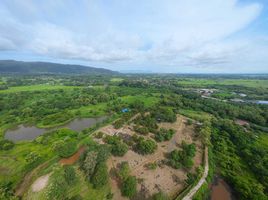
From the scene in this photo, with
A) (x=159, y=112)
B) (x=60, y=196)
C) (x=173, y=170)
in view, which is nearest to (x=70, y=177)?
(x=60, y=196)

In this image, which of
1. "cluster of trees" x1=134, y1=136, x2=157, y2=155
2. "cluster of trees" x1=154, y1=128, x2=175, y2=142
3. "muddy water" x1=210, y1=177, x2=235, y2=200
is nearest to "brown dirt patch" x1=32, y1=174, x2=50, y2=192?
"cluster of trees" x1=134, y1=136, x2=157, y2=155

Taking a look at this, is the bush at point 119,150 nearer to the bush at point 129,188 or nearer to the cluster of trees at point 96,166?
the cluster of trees at point 96,166

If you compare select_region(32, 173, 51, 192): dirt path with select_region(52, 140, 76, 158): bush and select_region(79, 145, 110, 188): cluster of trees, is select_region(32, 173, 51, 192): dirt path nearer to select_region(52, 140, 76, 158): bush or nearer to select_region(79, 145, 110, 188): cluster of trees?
select_region(52, 140, 76, 158): bush

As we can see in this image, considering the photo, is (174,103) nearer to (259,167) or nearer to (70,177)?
(259,167)

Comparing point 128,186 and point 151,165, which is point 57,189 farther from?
point 151,165

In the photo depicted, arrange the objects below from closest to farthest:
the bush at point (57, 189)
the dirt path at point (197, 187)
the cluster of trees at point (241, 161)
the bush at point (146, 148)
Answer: the bush at point (57, 189)
the dirt path at point (197, 187)
the cluster of trees at point (241, 161)
the bush at point (146, 148)

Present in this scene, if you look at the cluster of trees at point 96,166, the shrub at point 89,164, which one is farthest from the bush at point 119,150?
the shrub at point 89,164

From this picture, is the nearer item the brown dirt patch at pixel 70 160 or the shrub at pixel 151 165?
the shrub at pixel 151 165
